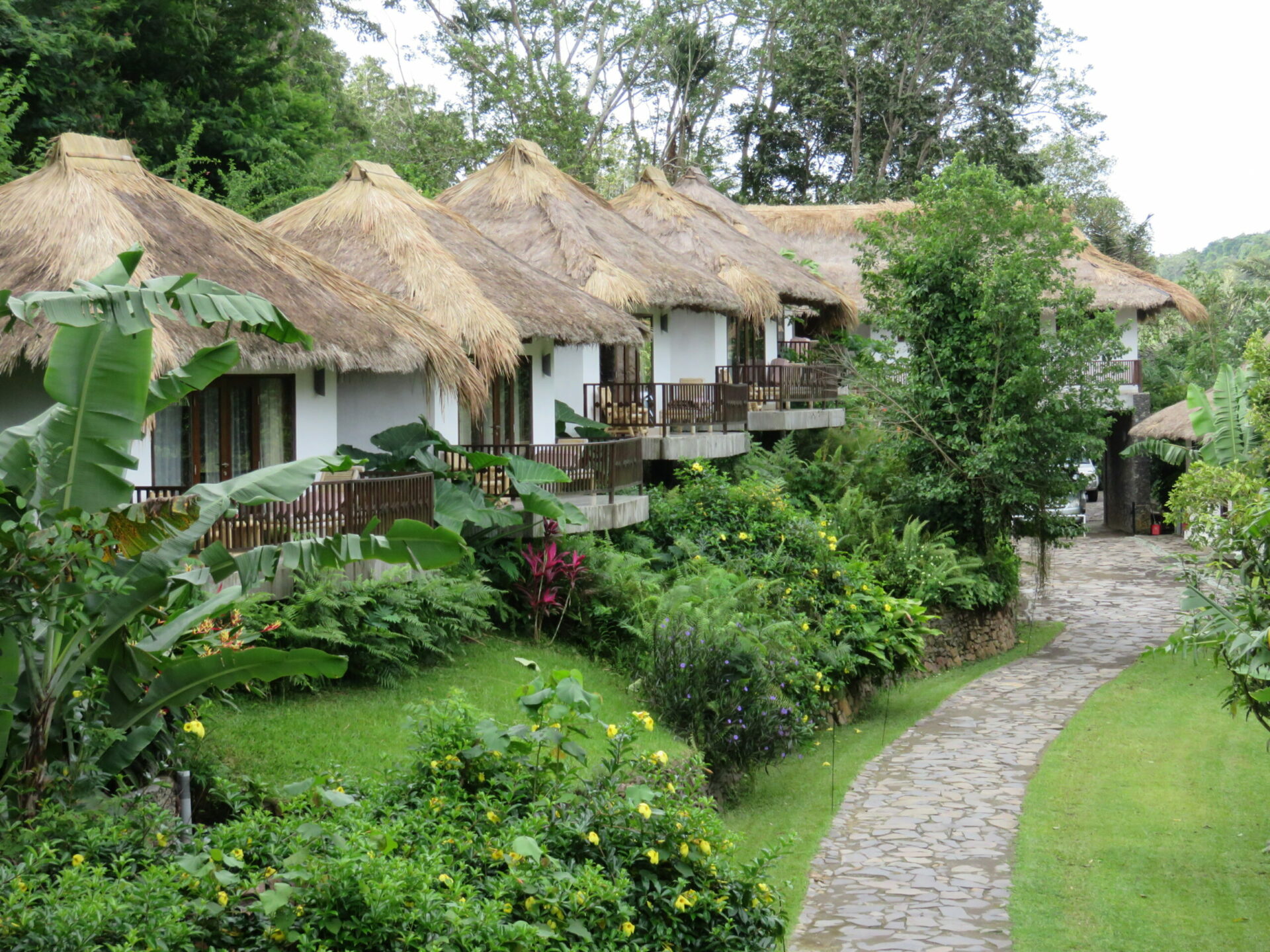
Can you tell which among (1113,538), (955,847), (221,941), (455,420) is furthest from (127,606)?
(1113,538)

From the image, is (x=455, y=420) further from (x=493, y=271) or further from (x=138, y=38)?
(x=138, y=38)

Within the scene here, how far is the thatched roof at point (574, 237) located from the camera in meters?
21.1

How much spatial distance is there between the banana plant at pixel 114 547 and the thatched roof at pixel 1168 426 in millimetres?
28817

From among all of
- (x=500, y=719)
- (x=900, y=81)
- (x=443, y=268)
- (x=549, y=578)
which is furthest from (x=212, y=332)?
A: (x=900, y=81)

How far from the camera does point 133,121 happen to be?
22.5 m

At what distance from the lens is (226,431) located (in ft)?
46.3

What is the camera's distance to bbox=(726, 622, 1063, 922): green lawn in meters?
11.7

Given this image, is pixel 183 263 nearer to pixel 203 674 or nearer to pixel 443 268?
pixel 443 268

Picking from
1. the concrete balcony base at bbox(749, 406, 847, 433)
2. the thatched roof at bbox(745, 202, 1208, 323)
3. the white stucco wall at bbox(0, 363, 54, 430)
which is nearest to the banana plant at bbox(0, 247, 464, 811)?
the white stucco wall at bbox(0, 363, 54, 430)

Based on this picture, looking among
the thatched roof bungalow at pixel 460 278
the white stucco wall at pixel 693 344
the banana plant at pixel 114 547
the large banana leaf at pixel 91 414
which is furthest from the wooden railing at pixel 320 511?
the white stucco wall at pixel 693 344

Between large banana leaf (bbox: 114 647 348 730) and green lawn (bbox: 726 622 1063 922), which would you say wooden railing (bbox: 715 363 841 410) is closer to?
green lawn (bbox: 726 622 1063 922)

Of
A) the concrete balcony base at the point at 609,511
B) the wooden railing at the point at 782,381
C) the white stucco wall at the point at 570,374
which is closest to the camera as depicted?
the concrete balcony base at the point at 609,511

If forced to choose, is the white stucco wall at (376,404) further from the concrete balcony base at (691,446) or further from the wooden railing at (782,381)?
the wooden railing at (782,381)

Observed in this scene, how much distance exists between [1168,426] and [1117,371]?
13.3 m
